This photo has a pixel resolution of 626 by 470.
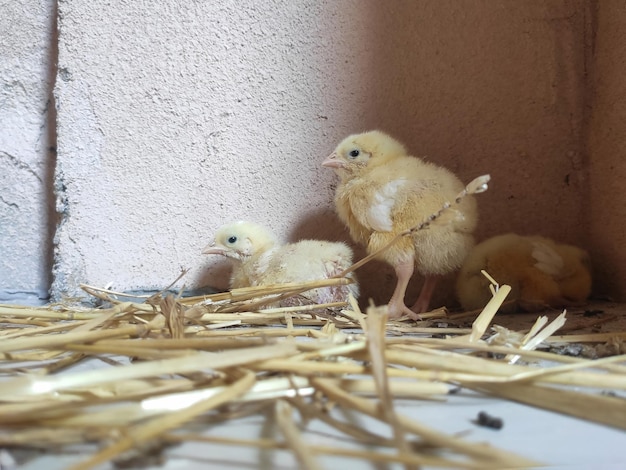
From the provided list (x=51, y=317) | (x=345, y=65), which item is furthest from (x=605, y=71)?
(x=51, y=317)

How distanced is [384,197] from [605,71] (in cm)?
91

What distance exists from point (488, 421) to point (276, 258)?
998 mm

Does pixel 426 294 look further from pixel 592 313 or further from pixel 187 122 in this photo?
pixel 187 122

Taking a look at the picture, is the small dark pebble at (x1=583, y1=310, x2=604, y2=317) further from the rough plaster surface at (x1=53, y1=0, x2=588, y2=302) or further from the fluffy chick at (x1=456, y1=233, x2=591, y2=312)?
the rough plaster surface at (x1=53, y1=0, x2=588, y2=302)

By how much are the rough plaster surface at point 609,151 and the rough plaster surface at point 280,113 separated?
0.21ft

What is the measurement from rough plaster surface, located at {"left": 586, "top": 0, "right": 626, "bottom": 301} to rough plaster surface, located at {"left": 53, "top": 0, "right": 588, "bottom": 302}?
0.07 meters

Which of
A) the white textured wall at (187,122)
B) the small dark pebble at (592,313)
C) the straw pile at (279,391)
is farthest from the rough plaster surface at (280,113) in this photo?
the straw pile at (279,391)

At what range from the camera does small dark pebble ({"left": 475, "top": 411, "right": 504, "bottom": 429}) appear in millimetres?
620

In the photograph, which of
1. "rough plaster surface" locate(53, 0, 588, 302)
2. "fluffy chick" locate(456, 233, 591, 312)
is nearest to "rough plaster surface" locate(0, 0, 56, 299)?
"rough plaster surface" locate(53, 0, 588, 302)

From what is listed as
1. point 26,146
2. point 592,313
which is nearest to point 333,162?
point 592,313

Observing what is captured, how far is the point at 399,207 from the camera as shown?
1.44 metres

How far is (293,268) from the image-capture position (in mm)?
1496

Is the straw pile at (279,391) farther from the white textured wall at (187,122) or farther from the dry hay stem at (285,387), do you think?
the white textured wall at (187,122)

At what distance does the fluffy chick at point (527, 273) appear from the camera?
5.07ft
